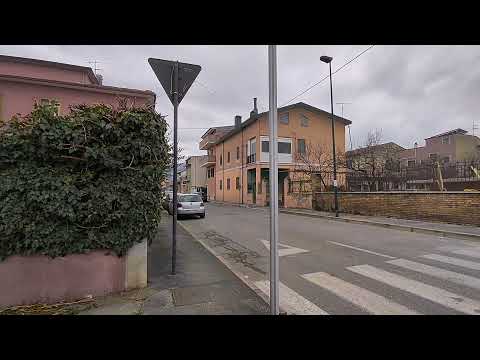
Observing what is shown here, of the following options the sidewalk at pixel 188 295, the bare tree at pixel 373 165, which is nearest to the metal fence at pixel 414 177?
the bare tree at pixel 373 165

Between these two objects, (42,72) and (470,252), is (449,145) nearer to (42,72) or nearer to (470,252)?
(470,252)

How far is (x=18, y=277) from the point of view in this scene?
12.0 ft

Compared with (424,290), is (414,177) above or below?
above

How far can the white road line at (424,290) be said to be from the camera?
3.64 metres

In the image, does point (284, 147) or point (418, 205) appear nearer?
point (418, 205)

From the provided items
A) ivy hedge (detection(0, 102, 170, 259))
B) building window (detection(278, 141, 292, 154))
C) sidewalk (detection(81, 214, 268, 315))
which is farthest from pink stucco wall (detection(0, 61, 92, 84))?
building window (detection(278, 141, 292, 154))

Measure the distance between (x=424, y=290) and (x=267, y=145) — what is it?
24.6 metres

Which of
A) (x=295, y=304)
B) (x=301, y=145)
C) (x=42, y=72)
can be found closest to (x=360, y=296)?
(x=295, y=304)

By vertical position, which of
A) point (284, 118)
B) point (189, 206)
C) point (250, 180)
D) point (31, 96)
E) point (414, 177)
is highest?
point (284, 118)

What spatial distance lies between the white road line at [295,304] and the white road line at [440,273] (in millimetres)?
2756

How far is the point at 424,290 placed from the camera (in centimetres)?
425

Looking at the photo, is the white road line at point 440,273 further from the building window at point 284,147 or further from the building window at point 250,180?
the building window at point 250,180
